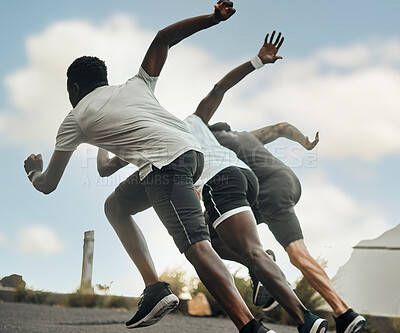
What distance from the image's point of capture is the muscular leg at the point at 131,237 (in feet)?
9.21

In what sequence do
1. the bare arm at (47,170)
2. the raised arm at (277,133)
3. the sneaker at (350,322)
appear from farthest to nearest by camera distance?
the raised arm at (277,133), the sneaker at (350,322), the bare arm at (47,170)

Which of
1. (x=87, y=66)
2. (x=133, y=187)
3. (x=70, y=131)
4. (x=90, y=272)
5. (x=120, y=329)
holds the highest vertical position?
(x=87, y=66)

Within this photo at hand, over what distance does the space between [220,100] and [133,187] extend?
907 mm

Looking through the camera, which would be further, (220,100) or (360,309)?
(360,309)

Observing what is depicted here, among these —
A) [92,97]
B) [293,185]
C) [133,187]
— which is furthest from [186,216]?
[293,185]

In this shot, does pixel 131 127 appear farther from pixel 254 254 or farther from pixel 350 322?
pixel 350 322

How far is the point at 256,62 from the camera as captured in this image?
3.19m

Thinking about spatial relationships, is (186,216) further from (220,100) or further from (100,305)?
(100,305)

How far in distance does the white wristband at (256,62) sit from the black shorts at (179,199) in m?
0.97

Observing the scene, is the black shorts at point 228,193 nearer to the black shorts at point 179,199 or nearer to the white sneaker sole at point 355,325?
the black shorts at point 179,199

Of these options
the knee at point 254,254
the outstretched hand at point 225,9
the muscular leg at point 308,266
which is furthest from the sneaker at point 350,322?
A: the outstretched hand at point 225,9

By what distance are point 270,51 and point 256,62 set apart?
0.11m

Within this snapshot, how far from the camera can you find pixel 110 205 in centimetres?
282

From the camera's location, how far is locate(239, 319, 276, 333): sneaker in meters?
2.29
